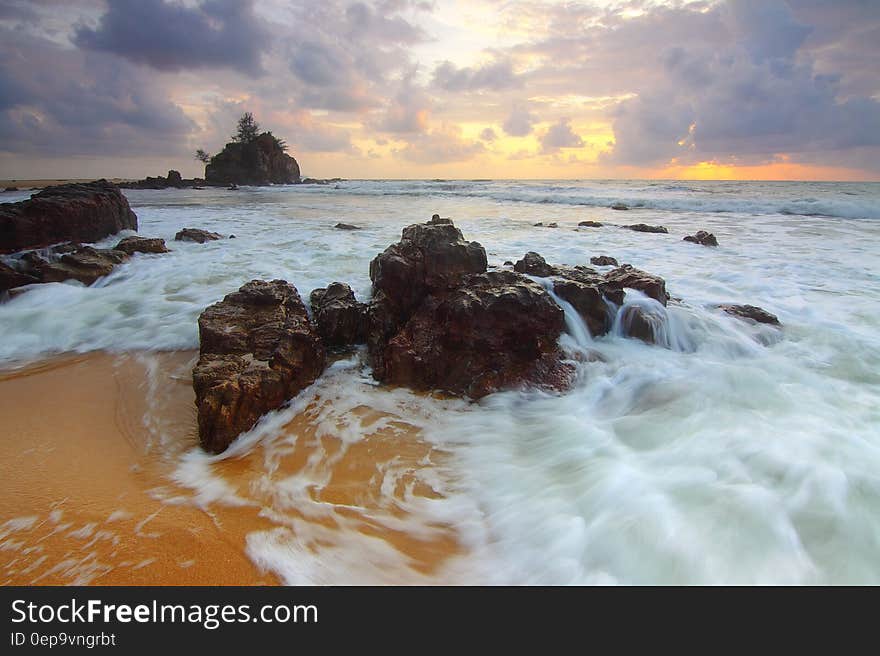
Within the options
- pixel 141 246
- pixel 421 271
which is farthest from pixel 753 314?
pixel 141 246

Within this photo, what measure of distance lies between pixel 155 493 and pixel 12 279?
5.85 m

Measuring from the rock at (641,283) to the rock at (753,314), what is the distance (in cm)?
101

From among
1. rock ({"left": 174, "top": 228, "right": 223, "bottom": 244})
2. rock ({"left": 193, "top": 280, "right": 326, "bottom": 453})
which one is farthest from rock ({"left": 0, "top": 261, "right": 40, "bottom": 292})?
rock ({"left": 174, "top": 228, "right": 223, "bottom": 244})

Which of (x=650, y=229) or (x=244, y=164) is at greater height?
(x=244, y=164)

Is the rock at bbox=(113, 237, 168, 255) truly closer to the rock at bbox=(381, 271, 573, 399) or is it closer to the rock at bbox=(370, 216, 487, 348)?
the rock at bbox=(370, 216, 487, 348)

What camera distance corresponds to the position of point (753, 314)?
550 centimetres

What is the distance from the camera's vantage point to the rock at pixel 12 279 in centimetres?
602

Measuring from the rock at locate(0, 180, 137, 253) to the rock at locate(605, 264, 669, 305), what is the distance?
1045 centimetres

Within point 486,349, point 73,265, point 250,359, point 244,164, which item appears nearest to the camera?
point 250,359

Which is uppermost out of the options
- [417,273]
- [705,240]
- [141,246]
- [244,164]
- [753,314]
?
[244,164]

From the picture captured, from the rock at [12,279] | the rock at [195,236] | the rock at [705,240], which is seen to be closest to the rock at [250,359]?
the rock at [12,279]

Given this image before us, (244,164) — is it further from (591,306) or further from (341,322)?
(591,306)

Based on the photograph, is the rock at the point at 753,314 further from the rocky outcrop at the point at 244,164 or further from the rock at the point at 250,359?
the rocky outcrop at the point at 244,164
